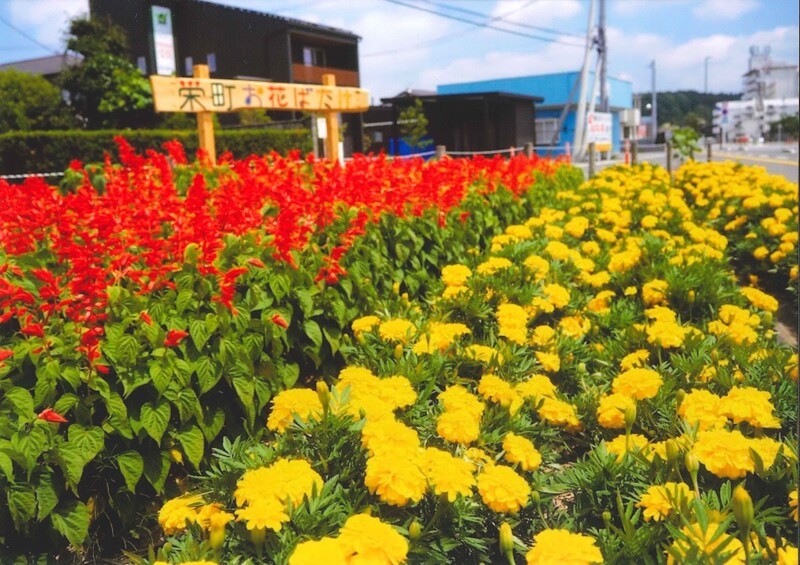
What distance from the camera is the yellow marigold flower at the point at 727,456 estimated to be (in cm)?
124

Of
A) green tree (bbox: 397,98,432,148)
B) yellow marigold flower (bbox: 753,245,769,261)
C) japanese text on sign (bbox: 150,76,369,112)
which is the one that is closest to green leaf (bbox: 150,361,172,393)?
japanese text on sign (bbox: 150,76,369,112)

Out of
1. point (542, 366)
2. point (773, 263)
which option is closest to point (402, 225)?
point (542, 366)

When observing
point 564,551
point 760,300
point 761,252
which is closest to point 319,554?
point 564,551

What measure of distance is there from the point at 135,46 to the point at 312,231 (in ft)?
3.67

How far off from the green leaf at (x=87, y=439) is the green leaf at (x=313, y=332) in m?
0.83

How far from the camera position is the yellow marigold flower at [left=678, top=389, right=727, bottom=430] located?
1.49 metres

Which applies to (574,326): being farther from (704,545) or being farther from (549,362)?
(704,545)

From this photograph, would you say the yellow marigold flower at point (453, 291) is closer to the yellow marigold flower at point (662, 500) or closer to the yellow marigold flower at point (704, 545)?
the yellow marigold flower at point (662, 500)

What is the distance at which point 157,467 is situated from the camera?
1890 millimetres

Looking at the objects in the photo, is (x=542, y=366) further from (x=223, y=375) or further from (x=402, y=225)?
(x=402, y=225)

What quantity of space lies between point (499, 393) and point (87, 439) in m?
1.07

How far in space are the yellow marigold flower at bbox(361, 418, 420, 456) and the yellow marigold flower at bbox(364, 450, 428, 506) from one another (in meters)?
0.03

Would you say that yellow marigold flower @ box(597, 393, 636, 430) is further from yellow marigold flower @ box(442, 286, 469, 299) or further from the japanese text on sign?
the japanese text on sign

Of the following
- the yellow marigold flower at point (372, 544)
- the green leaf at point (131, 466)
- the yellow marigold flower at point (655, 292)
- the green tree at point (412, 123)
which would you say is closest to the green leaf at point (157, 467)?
the green leaf at point (131, 466)
